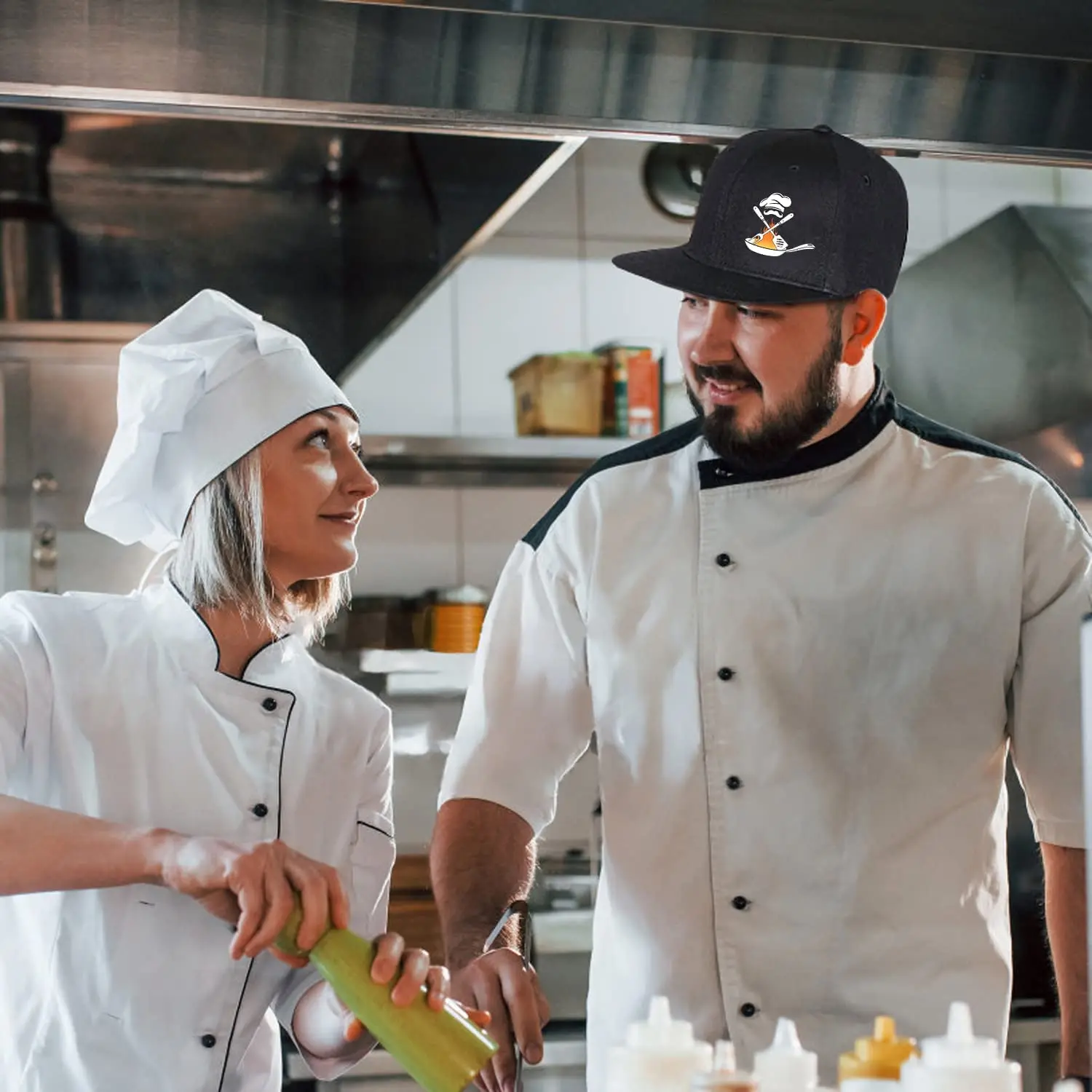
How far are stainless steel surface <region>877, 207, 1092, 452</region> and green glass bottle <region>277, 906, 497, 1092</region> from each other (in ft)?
7.96

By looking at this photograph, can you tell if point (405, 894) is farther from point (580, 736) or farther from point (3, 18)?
point (3, 18)

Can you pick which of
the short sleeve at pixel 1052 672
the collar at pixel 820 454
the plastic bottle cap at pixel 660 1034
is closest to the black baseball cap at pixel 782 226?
the collar at pixel 820 454

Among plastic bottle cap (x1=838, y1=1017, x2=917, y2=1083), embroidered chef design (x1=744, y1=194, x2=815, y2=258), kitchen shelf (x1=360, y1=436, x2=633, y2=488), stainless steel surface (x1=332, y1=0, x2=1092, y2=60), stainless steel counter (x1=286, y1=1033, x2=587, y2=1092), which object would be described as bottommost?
stainless steel counter (x1=286, y1=1033, x2=587, y2=1092)

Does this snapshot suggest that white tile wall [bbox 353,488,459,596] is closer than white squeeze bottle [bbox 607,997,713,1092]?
No

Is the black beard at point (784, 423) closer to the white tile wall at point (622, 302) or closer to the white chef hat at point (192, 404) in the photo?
the white chef hat at point (192, 404)

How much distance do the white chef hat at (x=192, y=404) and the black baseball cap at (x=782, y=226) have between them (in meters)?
0.38

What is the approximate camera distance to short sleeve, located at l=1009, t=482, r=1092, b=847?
4.91 ft

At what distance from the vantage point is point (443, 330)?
374cm

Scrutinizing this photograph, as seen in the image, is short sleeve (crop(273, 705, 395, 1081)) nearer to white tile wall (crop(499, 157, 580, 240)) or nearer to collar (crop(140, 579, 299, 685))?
collar (crop(140, 579, 299, 685))

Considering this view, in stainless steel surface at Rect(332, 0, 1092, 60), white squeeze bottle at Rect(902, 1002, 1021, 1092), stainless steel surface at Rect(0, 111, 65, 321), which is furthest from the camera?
stainless steel surface at Rect(0, 111, 65, 321)

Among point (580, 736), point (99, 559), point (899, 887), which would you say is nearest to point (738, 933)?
point (899, 887)

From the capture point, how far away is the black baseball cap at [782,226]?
1460mm

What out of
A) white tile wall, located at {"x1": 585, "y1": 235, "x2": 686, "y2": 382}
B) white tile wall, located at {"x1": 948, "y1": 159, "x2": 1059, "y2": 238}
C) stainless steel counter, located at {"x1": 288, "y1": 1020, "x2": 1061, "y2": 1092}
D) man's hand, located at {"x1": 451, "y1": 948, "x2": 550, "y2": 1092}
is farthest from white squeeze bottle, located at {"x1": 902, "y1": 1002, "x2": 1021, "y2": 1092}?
white tile wall, located at {"x1": 948, "y1": 159, "x2": 1059, "y2": 238}

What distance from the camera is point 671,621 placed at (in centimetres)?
158
